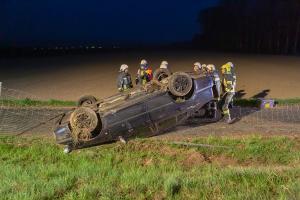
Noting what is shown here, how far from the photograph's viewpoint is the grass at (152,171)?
A: 8.21m

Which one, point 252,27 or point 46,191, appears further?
point 252,27

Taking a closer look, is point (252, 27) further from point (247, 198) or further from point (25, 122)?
point (247, 198)

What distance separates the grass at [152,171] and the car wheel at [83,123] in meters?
0.48

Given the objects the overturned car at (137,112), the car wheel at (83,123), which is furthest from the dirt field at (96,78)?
the car wheel at (83,123)

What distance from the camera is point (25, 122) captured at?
17078mm

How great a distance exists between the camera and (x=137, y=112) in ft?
45.8

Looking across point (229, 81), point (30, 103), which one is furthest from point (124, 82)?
point (30, 103)

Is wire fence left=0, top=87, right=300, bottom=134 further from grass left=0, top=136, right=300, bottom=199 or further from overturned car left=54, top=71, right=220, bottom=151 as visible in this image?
overturned car left=54, top=71, right=220, bottom=151

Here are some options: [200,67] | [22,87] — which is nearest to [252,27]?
[22,87]

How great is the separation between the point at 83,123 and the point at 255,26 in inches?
2689

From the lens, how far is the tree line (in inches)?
2773

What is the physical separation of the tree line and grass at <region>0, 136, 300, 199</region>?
51820 millimetres

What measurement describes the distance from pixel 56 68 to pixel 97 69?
149 inches

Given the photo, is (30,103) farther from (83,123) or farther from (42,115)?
(83,123)
